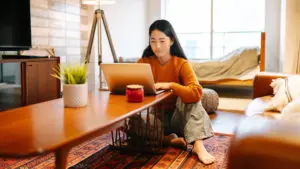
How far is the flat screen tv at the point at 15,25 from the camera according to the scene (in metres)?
2.77

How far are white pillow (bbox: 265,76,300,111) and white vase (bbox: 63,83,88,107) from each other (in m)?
1.03

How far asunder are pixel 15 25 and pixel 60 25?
0.80m

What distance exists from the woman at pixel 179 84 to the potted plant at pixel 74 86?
1.71 ft

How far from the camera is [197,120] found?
197cm

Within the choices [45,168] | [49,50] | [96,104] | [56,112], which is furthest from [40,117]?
[49,50]

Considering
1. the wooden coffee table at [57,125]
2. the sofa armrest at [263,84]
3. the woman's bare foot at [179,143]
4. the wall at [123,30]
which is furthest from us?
the wall at [123,30]

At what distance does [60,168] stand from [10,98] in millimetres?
1892

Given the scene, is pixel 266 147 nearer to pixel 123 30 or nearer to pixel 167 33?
pixel 167 33

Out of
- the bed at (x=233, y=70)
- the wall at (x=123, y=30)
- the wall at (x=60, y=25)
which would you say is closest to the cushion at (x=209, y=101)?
the bed at (x=233, y=70)

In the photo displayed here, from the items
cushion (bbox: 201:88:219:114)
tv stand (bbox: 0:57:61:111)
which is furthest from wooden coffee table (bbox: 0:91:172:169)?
cushion (bbox: 201:88:219:114)

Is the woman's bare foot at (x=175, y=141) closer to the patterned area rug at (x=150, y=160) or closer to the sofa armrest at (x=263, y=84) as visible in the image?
the patterned area rug at (x=150, y=160)

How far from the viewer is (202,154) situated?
1.86 metres

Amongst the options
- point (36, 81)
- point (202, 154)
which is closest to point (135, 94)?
point (202, 154)

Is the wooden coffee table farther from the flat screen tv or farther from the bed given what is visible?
the bed
